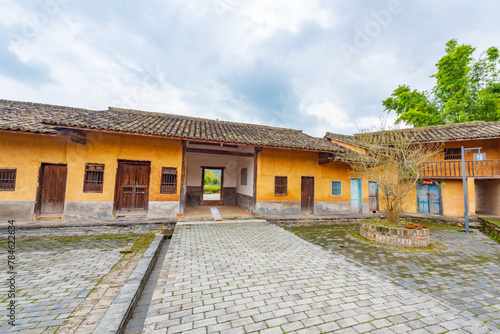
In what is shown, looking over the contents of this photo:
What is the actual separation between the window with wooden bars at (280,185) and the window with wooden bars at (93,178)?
23.7ft

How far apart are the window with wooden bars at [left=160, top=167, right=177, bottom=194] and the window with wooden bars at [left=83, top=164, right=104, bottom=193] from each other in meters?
2.16

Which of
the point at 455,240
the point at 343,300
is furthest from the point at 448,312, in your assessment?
the point at 455,240

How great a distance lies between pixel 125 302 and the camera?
2715 millimetres

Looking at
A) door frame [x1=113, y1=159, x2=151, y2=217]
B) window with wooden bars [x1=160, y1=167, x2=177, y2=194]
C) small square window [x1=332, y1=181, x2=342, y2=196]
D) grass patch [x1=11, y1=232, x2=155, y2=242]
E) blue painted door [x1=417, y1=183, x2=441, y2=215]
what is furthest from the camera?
blue painted door [x1=417, y1=183, x2=441, y2=215]

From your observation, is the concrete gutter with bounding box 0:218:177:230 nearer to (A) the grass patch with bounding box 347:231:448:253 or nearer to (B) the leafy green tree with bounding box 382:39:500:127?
(A) the grass patch with bounding box 347:231:448:253

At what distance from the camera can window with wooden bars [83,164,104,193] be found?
764cm

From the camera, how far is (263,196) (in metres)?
9.60

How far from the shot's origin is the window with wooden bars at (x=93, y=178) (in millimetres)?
7641

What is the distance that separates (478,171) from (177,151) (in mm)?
14997

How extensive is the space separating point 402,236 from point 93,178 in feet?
35.2

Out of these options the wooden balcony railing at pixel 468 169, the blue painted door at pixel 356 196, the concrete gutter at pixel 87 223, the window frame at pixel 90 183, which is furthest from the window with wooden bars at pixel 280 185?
the window frame at pixel 90 183

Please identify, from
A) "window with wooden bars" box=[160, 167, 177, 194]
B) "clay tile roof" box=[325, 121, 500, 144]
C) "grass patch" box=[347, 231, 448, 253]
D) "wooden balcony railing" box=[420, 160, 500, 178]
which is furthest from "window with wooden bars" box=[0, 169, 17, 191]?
"wooden balcony railing" box=[420, 160, 500, 178]

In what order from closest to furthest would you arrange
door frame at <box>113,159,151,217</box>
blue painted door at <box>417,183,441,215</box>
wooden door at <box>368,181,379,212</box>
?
door frame at <box>113,159,151,217</box>
blue painted door at <box>417,183,441,215</box>
wooden door at <box>368,181,379,212</box>

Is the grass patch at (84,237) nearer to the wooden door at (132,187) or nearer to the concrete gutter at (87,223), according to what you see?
the concrete gutter at (87,223)
